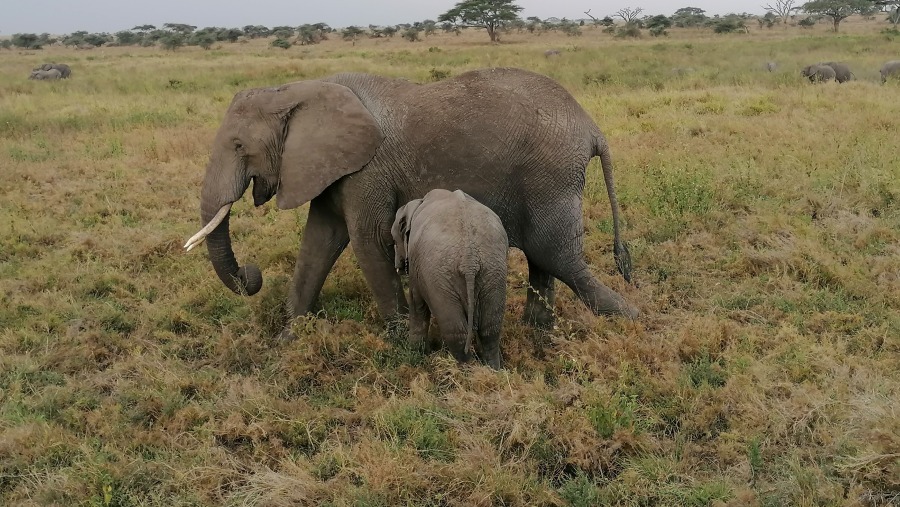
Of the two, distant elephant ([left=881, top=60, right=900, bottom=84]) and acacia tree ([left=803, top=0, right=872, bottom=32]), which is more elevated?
acacia tree ([left=803, top=0, right=872, bottom=32])

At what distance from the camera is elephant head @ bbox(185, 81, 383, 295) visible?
5.34 meters

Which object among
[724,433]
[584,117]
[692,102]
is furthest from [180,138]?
[724,433]

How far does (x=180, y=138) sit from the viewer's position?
486 inches

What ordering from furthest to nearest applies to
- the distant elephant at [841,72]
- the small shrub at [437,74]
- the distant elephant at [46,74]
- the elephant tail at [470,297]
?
the distant elephant at [46,74]
the small shrub at [437,74]
the distant elephant at [841,72]
the elephant tail at [470,297]

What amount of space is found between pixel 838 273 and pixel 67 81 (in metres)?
22.8

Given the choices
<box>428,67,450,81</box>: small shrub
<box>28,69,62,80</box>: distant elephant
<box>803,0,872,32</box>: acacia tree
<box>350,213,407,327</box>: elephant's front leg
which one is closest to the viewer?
<box>350,213,407,327</box>: elephant's front leg

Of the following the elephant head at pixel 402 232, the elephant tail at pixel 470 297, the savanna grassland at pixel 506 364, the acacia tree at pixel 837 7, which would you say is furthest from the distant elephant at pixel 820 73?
the acacia tree at pixel 837 7

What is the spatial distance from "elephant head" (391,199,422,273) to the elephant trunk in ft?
4.57

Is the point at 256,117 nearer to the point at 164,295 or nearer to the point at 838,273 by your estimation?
the point at 164,295

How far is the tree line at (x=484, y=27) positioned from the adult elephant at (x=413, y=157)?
4258cm

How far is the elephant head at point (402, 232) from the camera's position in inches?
198

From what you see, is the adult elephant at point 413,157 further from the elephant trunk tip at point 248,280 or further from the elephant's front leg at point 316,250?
the elephant trunk tip at point 248,280

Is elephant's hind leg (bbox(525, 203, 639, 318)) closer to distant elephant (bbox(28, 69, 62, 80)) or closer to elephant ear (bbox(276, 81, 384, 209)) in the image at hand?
elephant ear (bbox(276, 81, 384, 209))

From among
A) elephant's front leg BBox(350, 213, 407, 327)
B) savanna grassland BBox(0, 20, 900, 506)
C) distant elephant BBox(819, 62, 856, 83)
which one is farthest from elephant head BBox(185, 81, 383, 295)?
distant elephant BBox(819, 62, 856, 83)
